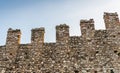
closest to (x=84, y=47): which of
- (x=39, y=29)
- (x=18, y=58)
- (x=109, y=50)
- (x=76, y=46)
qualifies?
(x=76, y=46)

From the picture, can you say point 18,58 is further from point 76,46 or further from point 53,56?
point 76,46

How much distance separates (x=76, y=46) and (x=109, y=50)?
1.82m

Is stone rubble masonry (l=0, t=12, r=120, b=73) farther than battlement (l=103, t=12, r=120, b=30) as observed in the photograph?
No

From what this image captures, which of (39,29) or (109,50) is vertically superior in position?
(39,29)

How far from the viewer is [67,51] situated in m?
12.3

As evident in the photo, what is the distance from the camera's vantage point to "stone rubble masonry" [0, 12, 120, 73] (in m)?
11.9

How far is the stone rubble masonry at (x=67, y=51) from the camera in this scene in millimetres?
11852

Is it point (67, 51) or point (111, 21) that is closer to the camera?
point (67, 51)

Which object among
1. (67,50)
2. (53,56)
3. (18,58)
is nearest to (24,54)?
(18,58)

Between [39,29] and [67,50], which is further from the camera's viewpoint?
[39,29]

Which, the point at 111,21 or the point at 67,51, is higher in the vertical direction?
the point at 111,21

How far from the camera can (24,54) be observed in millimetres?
12461

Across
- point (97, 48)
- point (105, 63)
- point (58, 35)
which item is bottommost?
point (105, 63)

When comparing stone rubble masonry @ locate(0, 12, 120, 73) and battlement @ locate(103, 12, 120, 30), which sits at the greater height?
battlement @ locate(103, 12, 120, 30)
